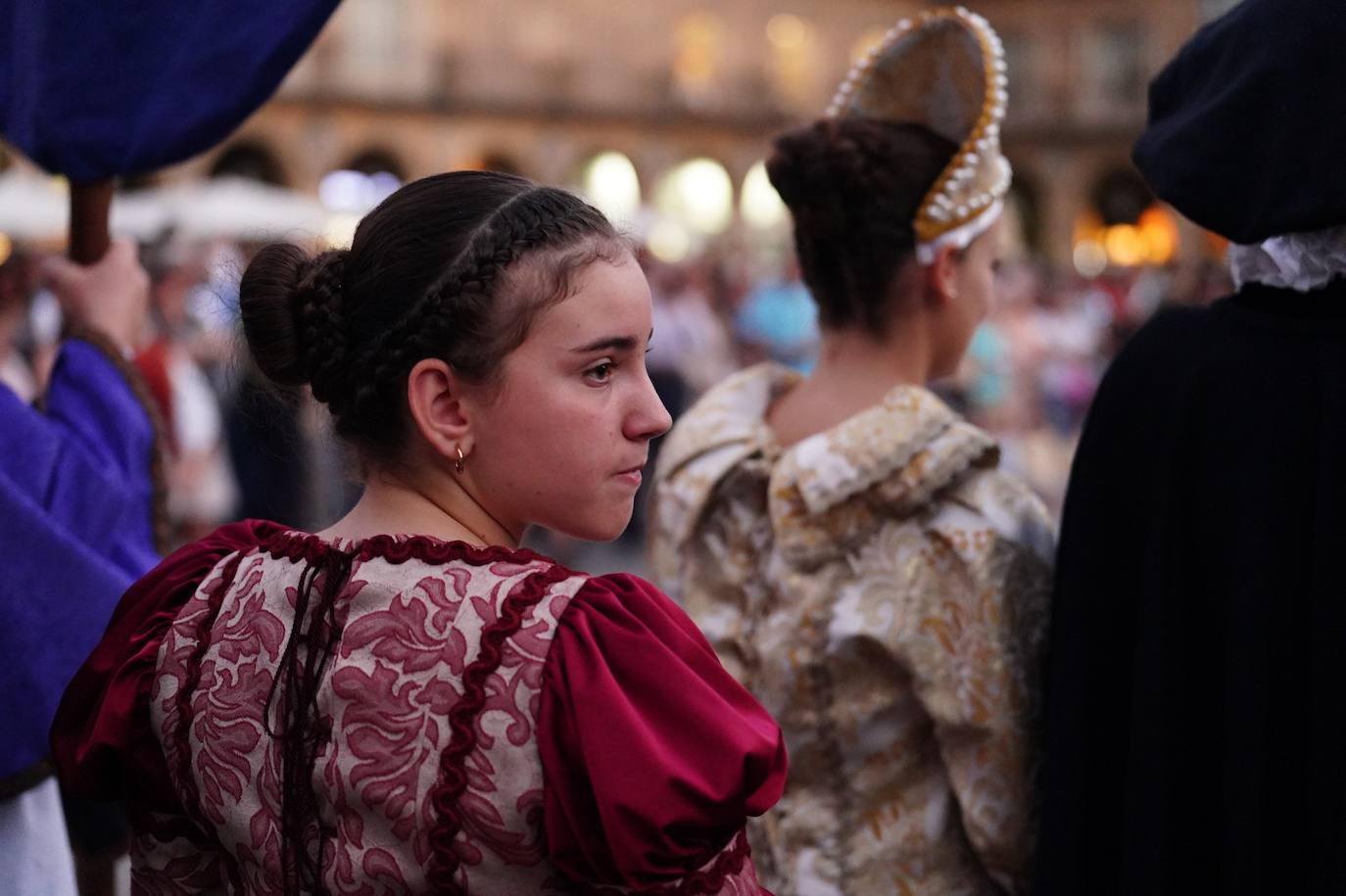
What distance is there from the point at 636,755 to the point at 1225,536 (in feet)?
3.32

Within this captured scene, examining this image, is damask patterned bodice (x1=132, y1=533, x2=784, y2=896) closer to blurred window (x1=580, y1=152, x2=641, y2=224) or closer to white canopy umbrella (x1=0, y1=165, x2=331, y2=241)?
white canopy umbrella (x1=0, y1=165, x2=331, y2=241)

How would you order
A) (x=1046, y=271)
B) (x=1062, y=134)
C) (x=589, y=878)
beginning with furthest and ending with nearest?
(x=1062, y=134)
(x=1046, y=271)
(x=589, y=878)

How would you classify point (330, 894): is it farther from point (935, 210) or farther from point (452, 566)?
point (935, 210)

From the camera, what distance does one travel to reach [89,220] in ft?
8.15

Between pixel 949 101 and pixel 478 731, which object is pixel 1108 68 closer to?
pixel 949 101

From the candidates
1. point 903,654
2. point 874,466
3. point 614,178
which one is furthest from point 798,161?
point 614,178

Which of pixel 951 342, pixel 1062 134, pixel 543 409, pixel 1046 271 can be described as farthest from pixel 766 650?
pixel 1062 134

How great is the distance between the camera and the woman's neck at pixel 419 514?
1.54 m

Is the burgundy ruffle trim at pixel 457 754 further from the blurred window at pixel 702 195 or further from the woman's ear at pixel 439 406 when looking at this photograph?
the blurred window at pixel 702 195

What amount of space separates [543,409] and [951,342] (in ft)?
3.61

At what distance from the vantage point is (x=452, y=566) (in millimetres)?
1445

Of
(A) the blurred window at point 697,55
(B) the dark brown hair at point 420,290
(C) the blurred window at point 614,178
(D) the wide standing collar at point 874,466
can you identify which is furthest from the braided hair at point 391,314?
(A) the blurred window at point 697,55

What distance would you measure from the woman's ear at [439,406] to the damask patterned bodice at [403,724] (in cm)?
11

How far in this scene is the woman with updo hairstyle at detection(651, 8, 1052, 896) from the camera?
2217 mm
